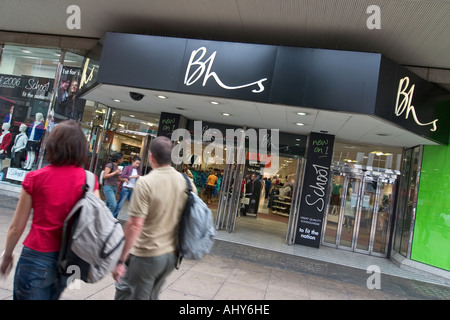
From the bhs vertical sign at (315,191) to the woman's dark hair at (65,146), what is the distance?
6.88 meters

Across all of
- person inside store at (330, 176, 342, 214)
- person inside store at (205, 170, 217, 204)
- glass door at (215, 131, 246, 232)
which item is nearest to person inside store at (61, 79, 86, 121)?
glass door at (215, 131, 246, 232)

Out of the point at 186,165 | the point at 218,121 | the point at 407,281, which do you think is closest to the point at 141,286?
the point at 407,281

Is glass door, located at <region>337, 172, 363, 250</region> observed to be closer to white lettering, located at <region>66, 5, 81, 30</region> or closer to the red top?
white lettering, located at <region>66, 5, 81, 30</region>

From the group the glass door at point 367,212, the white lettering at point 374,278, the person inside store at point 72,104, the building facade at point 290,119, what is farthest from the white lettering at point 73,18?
the glass door at point 367,212

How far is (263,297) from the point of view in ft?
13.7

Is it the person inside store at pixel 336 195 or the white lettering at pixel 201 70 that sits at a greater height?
the white lettering at pixel 201 70

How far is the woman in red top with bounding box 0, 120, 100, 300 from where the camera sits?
1906 millimetres

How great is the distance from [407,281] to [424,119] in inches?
124

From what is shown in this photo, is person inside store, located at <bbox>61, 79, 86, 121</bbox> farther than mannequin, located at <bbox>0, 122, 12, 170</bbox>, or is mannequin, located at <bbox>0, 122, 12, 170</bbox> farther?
mannequin, located at <bbox>0, 122, 12, 170</bbox>

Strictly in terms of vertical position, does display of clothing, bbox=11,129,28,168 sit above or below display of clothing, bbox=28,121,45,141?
below

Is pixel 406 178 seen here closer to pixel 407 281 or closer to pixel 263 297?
pixel 407 281

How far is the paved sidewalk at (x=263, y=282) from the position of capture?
12.9 feet

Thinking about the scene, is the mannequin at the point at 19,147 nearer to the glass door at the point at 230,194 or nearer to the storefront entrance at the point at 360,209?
the glass door at the point at 230,194

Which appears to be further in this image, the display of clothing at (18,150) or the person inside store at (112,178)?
the display of clothing at (18,150)
